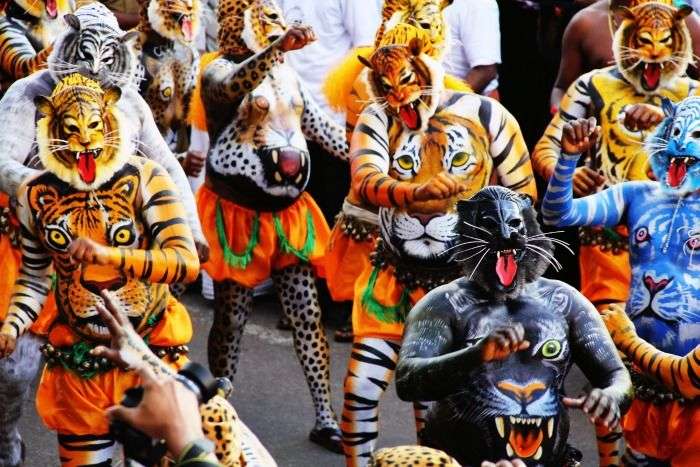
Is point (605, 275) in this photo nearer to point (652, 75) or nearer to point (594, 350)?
point (652, 75)

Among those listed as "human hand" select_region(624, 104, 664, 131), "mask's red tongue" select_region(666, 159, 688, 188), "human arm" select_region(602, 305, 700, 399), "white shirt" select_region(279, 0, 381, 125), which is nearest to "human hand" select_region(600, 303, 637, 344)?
"human arm" select_region(602, 305, 700, 399)

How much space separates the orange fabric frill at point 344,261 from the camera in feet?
22.8

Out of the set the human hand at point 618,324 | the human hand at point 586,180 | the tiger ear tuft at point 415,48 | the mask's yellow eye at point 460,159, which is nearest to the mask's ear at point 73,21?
the tiger ear tuft at point 415,48

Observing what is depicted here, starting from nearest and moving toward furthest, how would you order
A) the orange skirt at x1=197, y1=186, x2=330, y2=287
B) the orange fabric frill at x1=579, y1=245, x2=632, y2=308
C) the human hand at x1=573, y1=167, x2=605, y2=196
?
the human hand at x1=573, y1=167, x2=605, y2=196 < the orange fabric frill at x1=579, y1=245, x2=632, y2=308 < the orange skirt at x1=197, y1=186, x2=330, y2=287

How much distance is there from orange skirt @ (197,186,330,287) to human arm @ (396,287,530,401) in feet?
8.56

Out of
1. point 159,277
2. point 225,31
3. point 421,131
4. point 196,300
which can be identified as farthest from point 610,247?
point 196,300

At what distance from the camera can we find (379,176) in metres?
5.80

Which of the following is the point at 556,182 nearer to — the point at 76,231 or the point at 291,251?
the point at 76,231

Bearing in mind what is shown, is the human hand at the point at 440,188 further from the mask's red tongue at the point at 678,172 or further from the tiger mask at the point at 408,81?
the mask's red tongue at the point at 678,172

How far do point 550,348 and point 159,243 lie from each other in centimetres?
146

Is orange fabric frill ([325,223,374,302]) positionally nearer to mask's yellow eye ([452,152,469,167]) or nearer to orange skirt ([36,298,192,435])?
mask's yellow eye ([452,152,469,167])

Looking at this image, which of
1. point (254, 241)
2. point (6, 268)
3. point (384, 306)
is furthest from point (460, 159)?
point (6, 268)

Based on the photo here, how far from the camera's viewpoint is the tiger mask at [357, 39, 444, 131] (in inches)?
233

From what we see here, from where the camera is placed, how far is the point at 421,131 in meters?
5.99
